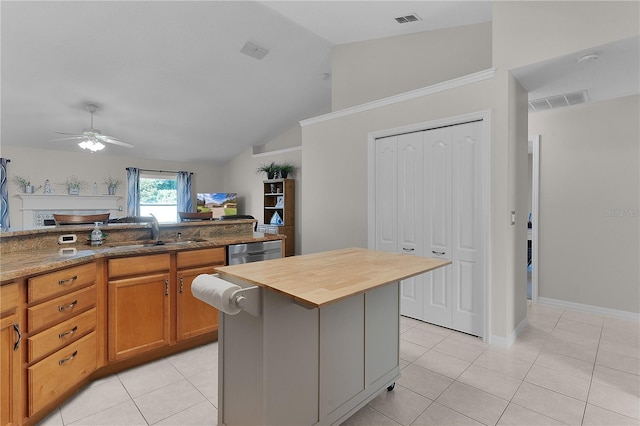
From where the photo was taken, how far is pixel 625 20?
7.49ft

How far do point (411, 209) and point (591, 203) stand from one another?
2.10 m

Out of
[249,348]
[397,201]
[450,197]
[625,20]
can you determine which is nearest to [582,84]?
[625,20]

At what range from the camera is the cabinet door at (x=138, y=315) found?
7.36 feet

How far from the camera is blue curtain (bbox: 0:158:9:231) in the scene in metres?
6.08

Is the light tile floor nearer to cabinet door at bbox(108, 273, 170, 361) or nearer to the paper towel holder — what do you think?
cabinet door at bbox(108, 273, 170, 361)

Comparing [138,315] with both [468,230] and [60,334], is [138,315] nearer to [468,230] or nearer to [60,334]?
[60,334]

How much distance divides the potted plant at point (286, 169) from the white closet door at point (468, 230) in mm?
4729

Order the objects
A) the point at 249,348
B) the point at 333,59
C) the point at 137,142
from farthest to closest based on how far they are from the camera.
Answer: the point at 137,142 → the point at 333,59 → the point at 249,348

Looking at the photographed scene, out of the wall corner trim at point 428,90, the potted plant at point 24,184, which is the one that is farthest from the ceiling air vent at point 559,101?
the potted plant at point 24,184

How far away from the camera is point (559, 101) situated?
3.48 m

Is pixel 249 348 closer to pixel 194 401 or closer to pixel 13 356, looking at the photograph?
pixel 194 401

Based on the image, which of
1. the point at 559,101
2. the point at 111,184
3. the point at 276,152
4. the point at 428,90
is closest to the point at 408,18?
the point at 428,90

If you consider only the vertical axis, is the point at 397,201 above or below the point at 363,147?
below

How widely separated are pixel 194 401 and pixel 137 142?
21.0 ft
